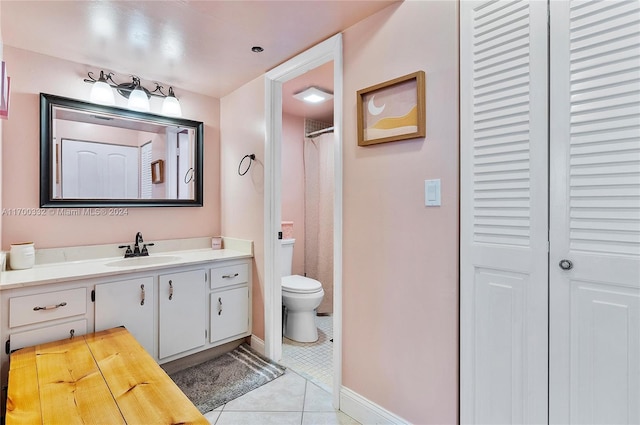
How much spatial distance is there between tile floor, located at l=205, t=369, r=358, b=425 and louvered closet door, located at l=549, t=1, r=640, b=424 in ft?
3.67

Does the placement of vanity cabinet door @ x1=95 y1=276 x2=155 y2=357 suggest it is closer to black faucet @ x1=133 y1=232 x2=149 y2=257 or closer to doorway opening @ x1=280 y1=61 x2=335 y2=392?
black faucet @ x1=133 y1=232 x2=149 y2=257

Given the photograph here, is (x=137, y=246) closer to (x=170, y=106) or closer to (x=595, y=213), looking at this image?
(x=170, y=106)

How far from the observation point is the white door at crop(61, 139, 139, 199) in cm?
216

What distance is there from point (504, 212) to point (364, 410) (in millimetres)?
1234

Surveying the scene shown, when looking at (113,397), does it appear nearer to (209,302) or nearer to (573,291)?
(209,302)

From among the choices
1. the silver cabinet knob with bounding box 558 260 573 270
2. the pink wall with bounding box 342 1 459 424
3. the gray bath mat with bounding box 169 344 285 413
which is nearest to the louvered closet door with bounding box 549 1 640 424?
the silver cabinet knob with bounding box 558 260 573 270

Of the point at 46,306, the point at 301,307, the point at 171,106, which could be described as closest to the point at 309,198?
the point at 301,307

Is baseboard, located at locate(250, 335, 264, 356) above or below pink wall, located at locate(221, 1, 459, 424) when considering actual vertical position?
below

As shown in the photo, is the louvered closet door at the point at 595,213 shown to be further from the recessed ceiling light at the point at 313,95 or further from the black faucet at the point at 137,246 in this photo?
the black faucet at the point at 137,246

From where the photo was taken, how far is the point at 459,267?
135cm

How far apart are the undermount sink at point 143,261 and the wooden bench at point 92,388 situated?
0.67 meters

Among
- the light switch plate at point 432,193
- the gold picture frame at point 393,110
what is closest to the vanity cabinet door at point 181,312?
the gold picture frame at point 393,110

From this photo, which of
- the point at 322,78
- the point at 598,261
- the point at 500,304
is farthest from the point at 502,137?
the point at 322,78

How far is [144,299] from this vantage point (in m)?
2.01
